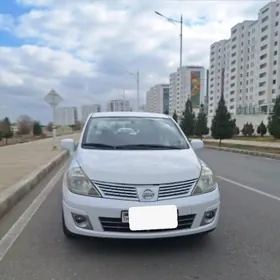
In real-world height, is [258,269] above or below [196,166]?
below

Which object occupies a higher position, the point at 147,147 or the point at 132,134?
the point at 132,134

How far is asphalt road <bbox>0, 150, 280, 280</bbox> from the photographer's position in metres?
3.26

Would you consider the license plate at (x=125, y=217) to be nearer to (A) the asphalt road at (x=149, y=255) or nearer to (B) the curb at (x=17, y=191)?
(A) the asphalt road at (x=149, y=255)

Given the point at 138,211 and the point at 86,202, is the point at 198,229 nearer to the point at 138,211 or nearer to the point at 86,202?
the point at 138,211

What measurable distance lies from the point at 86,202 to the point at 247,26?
11538 cm

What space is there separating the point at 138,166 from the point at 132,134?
124 centimetres

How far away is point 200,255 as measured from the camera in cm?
371

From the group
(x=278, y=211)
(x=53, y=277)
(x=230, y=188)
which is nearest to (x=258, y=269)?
(x=53, y=277)

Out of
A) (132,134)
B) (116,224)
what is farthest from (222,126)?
(116,224)

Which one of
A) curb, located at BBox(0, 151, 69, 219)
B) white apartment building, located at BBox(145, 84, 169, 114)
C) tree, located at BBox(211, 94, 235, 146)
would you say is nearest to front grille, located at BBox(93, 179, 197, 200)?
curb, located at BBox(0, 151, 69, 219)

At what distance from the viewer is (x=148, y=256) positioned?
11.9 feet

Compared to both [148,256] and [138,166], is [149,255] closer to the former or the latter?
[148,256]

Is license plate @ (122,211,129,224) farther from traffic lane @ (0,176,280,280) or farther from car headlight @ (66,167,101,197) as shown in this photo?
traffic lane @ (0,176,280,280)

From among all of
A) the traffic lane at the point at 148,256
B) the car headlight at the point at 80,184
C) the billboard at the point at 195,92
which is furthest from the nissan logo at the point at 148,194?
the billboard at the point at 195,92
